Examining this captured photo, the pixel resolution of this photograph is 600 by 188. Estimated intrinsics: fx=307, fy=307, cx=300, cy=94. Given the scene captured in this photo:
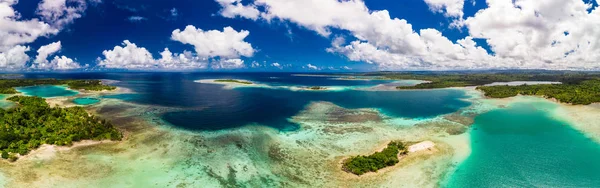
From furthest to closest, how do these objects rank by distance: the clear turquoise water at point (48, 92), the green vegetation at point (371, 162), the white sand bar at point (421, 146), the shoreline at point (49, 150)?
the clear turquoise water at point (48, 92)
the white sand bar at point (421, 146)
the shoreline at point (49, 150)
the green vegetation at point (371, 162)

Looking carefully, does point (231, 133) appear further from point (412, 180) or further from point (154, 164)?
point (412, 180)

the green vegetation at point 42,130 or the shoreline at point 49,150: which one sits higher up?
the green vegetation at point 42,130

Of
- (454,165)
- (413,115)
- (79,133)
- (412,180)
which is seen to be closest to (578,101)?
(413,115)

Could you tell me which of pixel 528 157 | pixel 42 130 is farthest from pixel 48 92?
pixel 528 157

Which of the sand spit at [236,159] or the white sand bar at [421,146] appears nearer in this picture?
the sand spit at [236,159]

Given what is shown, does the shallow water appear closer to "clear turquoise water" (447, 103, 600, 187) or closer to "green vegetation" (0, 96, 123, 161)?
"clear turquoise water" (447, 103, 600, 187)

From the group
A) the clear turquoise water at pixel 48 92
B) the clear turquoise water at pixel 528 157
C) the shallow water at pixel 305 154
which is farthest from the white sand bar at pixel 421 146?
the clear turquoise water at pixel 48 92

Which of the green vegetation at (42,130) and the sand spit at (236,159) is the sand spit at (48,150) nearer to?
the sand spit at (236,159)

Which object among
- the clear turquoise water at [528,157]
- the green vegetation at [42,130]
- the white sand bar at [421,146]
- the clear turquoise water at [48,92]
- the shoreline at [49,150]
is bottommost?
the clear turquoise water at [528,157]
